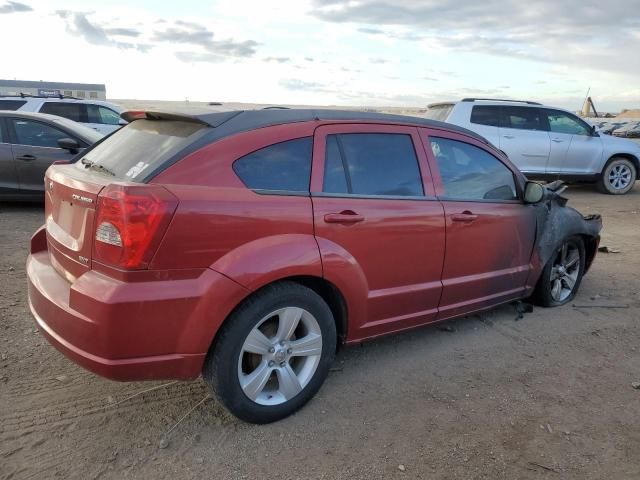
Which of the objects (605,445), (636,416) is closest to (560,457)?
(605,445)

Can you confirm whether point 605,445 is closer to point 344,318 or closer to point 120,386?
point 344,318

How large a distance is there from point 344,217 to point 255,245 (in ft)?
2.01

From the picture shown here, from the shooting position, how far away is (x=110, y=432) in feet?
9.79

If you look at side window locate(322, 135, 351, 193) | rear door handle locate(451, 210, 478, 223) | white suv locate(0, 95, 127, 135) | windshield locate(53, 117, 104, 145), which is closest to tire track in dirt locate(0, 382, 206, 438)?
side window locate(322, 135, 351, 193)

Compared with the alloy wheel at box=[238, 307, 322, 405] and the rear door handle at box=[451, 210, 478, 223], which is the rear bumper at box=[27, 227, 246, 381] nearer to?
the alloy wheel at box=[238, 307, 322, 405]

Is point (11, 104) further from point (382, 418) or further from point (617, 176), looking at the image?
point (617, 176)

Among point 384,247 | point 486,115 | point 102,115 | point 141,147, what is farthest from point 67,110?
point 384,247

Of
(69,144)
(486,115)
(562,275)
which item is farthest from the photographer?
(486,115)

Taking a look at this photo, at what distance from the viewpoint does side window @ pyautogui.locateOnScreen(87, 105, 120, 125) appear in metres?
13.4

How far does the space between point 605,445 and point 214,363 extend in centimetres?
213

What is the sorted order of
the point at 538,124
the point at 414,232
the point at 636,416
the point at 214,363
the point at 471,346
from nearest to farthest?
the point at 214,363 < the point at 636,416 < the point at 414,232 < the point at 471,346 < the point at 538,124

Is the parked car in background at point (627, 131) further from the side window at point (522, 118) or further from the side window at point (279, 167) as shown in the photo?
the side window at point (279, 167)

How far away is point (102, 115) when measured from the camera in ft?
44.7

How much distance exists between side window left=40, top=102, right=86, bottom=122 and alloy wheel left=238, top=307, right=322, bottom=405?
11.5m
